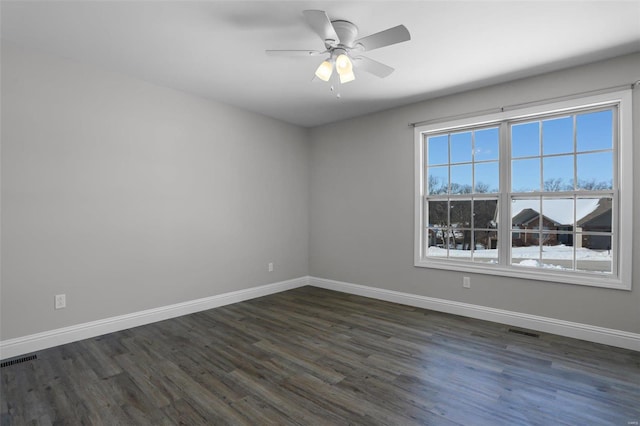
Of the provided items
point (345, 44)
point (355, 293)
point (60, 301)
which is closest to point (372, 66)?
point (345, 44)

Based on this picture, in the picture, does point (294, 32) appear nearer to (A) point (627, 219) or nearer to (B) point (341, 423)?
(B) point (341, 423)

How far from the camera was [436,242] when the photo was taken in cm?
422

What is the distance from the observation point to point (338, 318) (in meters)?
3.74

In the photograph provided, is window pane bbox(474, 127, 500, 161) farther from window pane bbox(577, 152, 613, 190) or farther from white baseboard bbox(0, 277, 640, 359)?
white baseboard bbox(0, 277, 640, 359)

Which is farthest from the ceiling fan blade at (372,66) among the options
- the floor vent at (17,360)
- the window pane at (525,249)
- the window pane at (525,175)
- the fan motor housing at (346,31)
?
the floor vent at (17,360)

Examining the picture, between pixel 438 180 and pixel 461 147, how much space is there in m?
0.49

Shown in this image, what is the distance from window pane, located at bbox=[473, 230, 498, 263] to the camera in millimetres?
3736

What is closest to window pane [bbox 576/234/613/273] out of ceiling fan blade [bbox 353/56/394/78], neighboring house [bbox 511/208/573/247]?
neighboring house [bbox 511/208/573/247]

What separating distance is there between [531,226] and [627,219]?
77cm

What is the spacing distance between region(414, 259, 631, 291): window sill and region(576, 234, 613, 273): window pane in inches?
3.6

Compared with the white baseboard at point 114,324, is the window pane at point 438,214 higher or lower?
higher

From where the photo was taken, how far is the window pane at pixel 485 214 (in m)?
3.74

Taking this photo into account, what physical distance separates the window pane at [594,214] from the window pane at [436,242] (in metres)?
1.38

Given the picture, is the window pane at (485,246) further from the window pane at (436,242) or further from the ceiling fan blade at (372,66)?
the ceiling fan blade at (372,66)
